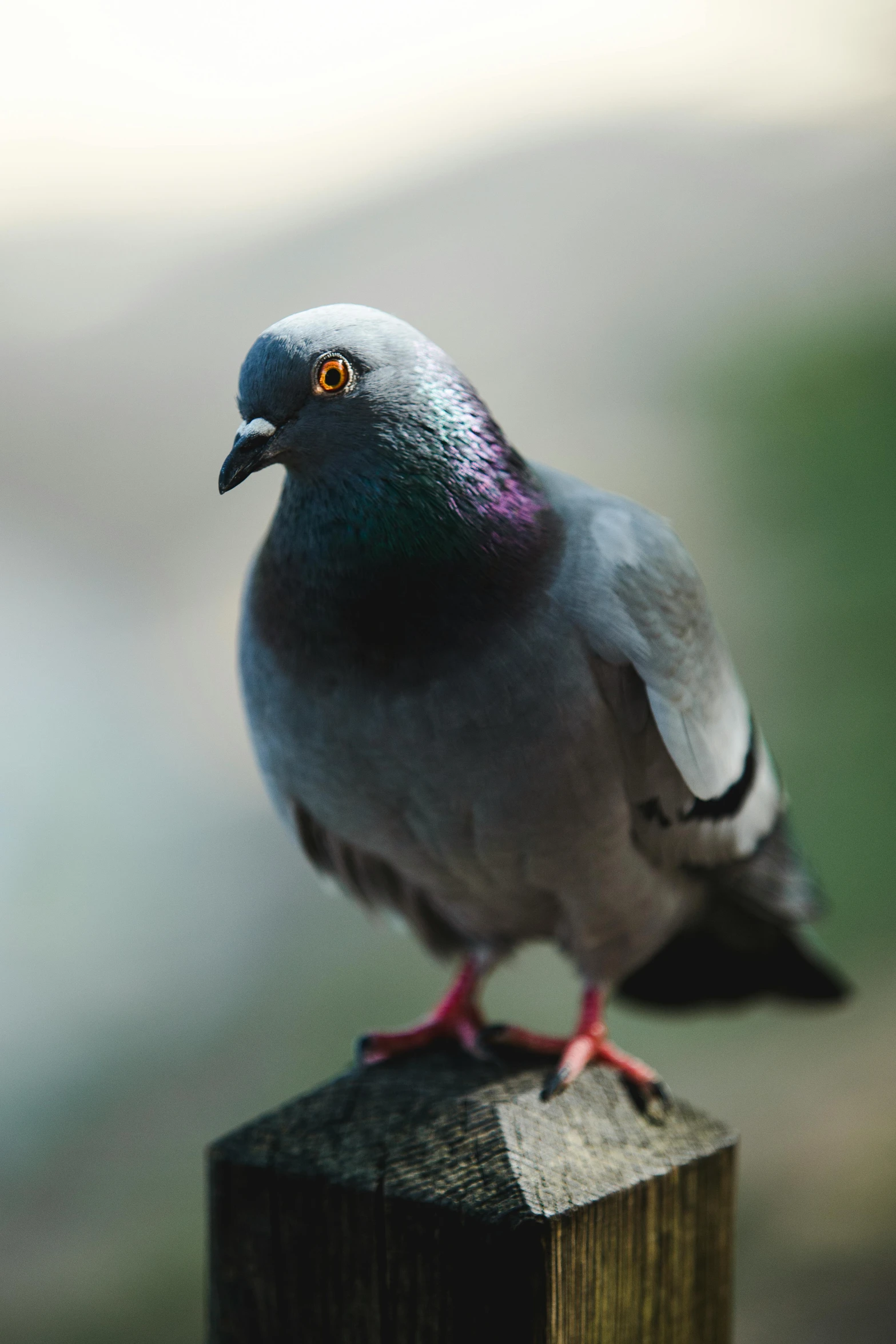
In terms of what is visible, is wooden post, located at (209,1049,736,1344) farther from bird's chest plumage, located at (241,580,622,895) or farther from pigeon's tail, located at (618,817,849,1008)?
pigeon's tail, located at (618,817,849,1008)

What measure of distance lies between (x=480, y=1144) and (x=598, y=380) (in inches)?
173

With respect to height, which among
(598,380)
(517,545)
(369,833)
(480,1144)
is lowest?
(480,1144)

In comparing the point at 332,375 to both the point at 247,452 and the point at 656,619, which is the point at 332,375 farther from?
the point at 656,619

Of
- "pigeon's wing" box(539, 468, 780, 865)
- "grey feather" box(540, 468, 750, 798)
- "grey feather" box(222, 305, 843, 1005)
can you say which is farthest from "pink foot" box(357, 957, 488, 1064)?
"grey feather" box(540, 468, 750, 798)

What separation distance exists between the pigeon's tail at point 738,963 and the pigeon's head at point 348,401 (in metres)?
1.19

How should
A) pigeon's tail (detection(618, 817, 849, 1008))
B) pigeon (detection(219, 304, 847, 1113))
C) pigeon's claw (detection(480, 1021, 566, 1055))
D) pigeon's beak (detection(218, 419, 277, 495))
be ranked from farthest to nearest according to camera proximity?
1. pigeon's tail (detection(618, 817, 849, 1008))
2. pigeon's claw (detection(480, 1021, 566, 1055))
3. pigeon (detection(219, 304, 847, 1113))
4. pigeon's beak (detection(218, 419, 277, 495))

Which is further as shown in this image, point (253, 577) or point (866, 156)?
point (866, 156)

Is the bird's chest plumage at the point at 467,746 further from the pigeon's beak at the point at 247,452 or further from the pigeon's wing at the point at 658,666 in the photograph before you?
the pigeon's beak at the point at 247,452

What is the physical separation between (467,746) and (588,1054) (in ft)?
1.86

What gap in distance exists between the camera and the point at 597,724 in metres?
1.71

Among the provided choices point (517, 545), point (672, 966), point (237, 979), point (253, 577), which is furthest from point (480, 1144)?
point (237, 979)

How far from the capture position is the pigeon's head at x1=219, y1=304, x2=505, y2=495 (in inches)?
59.2

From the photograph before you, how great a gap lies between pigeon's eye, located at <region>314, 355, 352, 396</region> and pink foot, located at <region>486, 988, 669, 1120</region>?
1017mm

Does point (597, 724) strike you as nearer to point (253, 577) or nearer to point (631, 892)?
point (631, 892)
